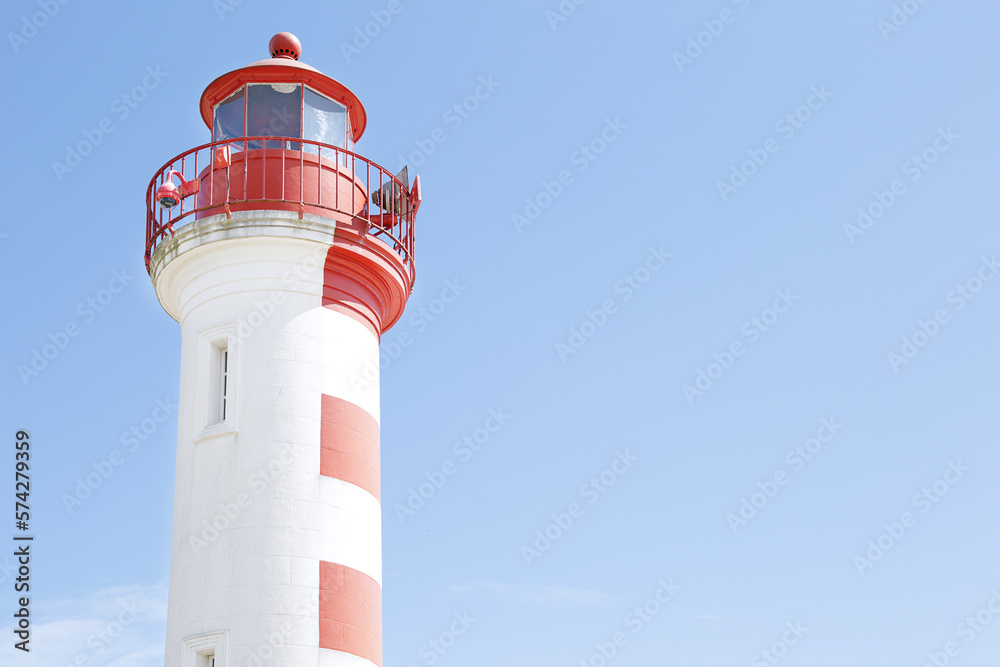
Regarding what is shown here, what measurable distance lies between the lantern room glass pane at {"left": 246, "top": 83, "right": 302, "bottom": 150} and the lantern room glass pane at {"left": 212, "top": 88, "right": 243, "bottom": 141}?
0.63ft

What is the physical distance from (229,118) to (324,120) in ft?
4.70

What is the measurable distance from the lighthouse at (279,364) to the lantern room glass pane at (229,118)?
0.11 feet

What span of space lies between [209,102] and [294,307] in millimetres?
3861

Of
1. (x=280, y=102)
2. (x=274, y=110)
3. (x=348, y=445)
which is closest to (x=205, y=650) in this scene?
(x=348, y=445)

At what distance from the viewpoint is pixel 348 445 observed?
16.0 m

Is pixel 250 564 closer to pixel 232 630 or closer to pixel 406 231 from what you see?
pixel 232 630

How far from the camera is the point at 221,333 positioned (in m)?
16.2

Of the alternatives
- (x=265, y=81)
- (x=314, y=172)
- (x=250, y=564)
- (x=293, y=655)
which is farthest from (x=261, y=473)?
(x=265, y=81)

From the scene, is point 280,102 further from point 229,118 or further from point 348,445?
point 348,445

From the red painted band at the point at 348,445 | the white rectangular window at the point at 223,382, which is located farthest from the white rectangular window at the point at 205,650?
the white rectangular window at the point at 223,382

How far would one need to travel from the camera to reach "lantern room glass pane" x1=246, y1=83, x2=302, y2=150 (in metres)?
17.3

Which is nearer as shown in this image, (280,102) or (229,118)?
(280,102)

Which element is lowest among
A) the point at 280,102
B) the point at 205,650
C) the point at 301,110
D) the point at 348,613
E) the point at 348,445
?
the point at 205,650

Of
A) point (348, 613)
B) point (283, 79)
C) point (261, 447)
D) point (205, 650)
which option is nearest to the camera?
point (205, 650)
